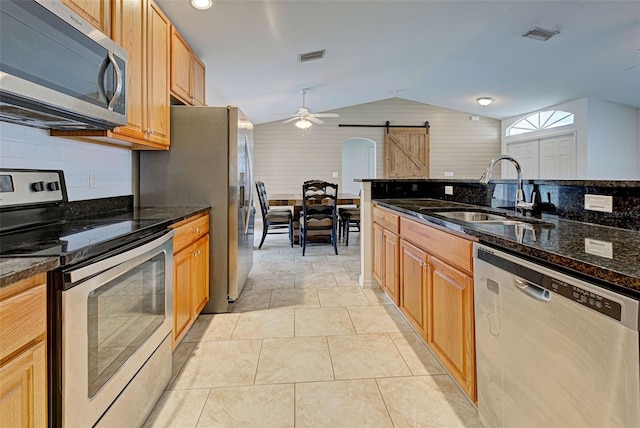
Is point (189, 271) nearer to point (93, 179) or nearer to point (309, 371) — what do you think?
point (93, 179)

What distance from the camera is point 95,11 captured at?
1.64 m

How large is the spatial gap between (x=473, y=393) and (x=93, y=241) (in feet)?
5.32

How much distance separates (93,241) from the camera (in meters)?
1.17

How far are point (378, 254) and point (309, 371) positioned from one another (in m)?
1.44

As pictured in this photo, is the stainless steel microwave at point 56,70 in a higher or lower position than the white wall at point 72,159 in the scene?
higher

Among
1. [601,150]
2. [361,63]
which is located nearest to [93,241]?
[361,63]

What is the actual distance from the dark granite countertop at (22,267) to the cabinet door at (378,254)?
2397 millimetres

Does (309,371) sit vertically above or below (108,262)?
below

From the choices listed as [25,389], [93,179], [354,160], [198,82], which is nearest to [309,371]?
[25,389]

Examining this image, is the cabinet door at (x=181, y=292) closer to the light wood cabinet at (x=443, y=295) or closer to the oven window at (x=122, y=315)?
the oven window at (x=122, y=315)

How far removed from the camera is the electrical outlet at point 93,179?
2.05m

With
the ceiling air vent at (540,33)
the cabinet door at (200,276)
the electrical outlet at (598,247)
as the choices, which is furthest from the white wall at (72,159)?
the ceiling air vent at (540,33)

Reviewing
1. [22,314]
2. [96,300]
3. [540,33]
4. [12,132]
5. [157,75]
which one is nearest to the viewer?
[22,314]

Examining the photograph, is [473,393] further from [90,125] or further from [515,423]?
[90,125]
